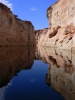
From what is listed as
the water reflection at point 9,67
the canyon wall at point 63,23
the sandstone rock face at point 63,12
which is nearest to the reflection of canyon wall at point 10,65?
the water reflection at point 9,67

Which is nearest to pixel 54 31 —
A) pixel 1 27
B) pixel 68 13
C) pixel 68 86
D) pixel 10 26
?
pixel 68 13

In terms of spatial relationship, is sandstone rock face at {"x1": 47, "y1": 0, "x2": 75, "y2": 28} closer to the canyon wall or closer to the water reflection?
the canyon wall

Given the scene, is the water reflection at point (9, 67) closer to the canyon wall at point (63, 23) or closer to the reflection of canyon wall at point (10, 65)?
the reflection of canyon wall at point (10, 65)

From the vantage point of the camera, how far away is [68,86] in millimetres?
4578

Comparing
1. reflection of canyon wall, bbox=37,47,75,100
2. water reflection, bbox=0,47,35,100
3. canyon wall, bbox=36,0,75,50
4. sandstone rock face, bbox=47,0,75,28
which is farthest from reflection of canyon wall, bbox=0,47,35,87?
sandstone rock face, bbox=47,0,75,28

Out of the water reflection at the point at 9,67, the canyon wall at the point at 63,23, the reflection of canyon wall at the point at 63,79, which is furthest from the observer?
the canyon wall at the point at 63,23

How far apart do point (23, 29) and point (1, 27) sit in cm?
2246

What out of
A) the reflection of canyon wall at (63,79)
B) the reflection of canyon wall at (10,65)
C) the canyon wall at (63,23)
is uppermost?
the canyon wall at (63,23)

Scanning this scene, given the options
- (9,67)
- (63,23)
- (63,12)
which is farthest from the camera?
(63,12)

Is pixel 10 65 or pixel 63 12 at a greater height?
pixel 63 12

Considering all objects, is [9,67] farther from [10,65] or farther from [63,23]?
[63,23]

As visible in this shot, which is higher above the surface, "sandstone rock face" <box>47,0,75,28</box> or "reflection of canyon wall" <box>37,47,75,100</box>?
"sandstone rock face" <box>47,0,75,28</box>

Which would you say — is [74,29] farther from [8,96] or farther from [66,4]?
[8,96]

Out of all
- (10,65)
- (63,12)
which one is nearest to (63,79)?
(10,65)
